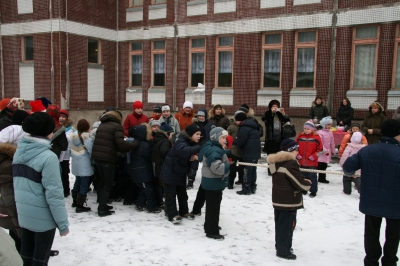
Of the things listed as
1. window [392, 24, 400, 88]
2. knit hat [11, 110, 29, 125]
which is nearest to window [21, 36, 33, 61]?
knit hat [11, 110, 29, 125]

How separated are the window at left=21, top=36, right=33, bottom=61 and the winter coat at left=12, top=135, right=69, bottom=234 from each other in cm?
1426

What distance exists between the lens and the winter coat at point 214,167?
5105mm

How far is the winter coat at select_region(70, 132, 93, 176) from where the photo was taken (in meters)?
6.25

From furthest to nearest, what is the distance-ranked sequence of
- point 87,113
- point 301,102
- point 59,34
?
point 87,113 → point 59,34 → point 301,102

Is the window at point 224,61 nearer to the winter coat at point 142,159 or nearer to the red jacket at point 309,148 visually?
the red jacket at point 309,148

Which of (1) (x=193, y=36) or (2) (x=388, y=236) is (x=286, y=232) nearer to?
(2) (x=388, y=236)

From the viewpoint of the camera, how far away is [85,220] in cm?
592

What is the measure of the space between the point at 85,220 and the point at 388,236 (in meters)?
4.38

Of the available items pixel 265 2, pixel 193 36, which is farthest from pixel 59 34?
pixel 265 2

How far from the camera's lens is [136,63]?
1720 centimetres

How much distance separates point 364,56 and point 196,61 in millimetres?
6563

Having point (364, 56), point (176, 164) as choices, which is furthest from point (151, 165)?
point (364, 56)

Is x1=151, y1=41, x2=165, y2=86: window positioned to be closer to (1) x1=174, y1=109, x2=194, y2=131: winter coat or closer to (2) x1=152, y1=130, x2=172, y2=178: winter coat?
(1) x1=174, y1=109, x2=194, y2=131: winter coat

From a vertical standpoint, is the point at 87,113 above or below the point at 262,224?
above
